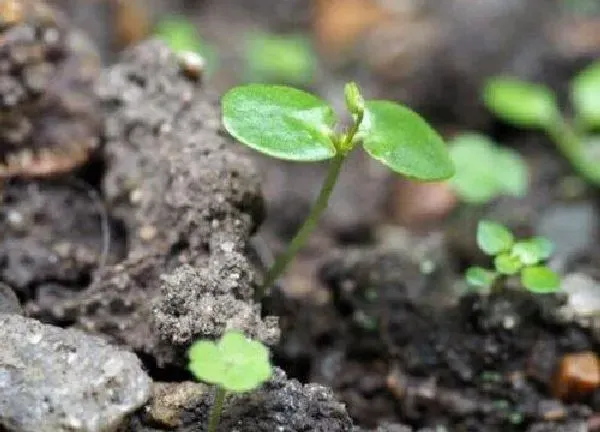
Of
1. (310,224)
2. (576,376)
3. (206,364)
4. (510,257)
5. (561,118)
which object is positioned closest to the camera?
(206,364)

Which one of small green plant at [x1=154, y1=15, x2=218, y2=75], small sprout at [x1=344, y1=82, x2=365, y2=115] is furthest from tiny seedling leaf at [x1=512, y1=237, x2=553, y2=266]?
small green plant at [x1=154, y1=15, x2=218, y2=75]

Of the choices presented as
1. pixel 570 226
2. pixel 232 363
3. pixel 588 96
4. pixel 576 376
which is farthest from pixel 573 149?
pixel 232 363

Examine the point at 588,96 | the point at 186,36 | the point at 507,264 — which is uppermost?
the point at 507,264

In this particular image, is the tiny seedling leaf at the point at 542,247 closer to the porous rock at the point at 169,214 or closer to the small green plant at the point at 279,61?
the porous rock at the point at 169,214

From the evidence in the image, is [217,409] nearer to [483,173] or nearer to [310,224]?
[310,224]

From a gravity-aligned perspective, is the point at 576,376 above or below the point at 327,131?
below

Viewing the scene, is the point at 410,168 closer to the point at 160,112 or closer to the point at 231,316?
the point at 231,316

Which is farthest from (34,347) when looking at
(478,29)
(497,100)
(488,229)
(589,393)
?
(478,29)
